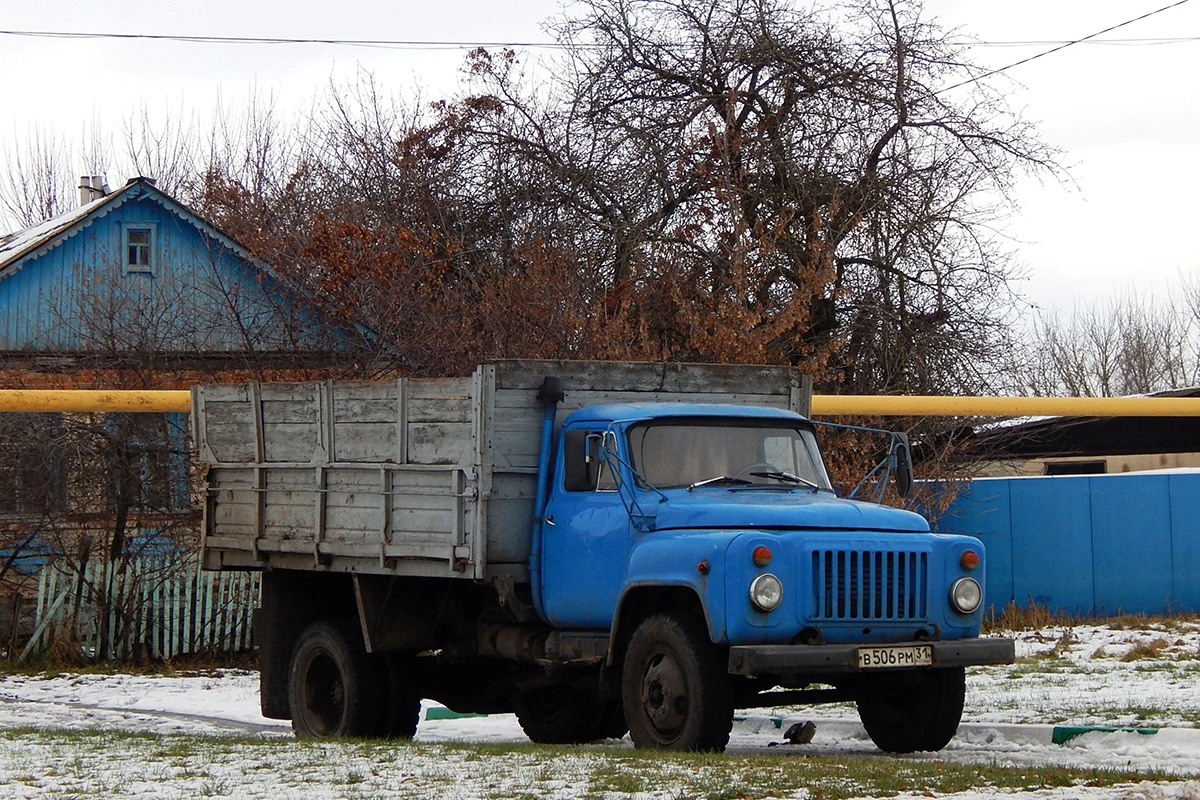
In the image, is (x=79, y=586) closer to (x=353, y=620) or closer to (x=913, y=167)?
(x=353, y=620)

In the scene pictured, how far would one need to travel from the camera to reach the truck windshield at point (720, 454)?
31.3 feet

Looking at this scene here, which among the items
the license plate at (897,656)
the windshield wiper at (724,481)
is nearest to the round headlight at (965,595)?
the license plate at (897,656)

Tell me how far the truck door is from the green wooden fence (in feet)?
30.5

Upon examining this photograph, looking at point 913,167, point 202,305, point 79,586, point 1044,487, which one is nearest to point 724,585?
point 79,586

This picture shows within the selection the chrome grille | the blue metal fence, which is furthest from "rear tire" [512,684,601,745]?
the blue metal fence

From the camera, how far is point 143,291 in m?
23.0

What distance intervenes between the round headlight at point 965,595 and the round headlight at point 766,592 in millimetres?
1139

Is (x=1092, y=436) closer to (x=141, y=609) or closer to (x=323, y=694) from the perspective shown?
(x=141, y=609)

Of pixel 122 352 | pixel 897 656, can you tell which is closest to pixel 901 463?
pixel 897 656

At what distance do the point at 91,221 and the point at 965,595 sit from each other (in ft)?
69.2

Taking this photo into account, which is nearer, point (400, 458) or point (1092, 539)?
point (400, 458)

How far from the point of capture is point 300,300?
21.2 meters

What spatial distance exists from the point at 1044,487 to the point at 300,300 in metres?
9.92

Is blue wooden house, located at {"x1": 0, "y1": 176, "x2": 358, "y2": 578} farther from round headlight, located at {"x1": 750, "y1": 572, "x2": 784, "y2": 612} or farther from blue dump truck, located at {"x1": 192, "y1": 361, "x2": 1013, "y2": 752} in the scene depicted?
round headlight, located at {"x1": 750, "y1": 572, "x2": 784, "y2": 612}
